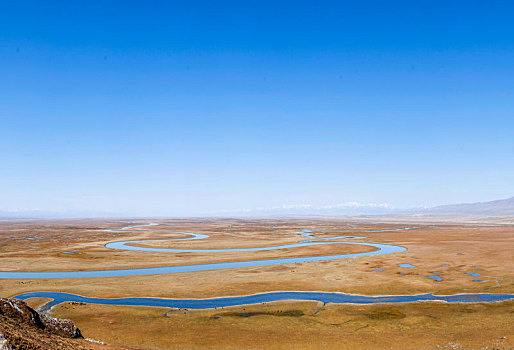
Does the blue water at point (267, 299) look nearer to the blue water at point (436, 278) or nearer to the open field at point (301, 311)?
the open field at point (301, 311)

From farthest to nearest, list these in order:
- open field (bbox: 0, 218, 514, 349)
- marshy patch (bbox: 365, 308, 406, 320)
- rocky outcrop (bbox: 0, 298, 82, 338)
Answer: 1. marshy patch (bbox: 365, 308, 406, 320)
2. open field (bbox: 0, 218, 514, 349)
3. rocky outcrop (bbox: 0, 298, 82, 338)

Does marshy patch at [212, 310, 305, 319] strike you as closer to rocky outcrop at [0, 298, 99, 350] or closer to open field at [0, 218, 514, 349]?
open field at [0, 218, 514, 349]

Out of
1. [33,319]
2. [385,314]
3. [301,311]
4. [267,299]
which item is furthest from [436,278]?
[33,319]

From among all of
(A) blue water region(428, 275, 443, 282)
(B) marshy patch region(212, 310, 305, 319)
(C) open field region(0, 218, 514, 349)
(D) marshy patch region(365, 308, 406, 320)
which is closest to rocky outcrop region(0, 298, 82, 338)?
(C) open field region(0, 218, 514, 349)

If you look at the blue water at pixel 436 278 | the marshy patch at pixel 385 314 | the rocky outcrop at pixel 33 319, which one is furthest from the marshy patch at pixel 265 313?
the blue water at pixel 436 278

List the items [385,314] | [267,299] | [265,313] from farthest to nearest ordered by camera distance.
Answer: [267,299] → [265,313] → [385,314]

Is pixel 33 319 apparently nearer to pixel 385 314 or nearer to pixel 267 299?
pixel 267 299
